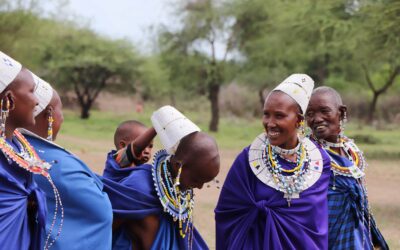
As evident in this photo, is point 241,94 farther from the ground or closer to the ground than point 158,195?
closer to the ground

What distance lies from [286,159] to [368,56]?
15.7 m

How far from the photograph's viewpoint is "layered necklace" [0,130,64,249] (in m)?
2.38

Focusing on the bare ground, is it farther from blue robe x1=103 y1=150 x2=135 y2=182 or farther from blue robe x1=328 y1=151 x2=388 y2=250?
blue robe x1=103 y1=150 x2=135 y2=182

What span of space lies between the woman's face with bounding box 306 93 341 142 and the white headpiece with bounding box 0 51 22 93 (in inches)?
80.3

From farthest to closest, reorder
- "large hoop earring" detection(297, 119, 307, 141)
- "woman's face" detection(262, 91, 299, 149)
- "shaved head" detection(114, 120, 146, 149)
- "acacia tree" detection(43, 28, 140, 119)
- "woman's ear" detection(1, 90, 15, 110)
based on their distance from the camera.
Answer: "acacia tree" detection(43, 28, 140, 119)
"shaved head" detection(114, 120, 146, 149)
"large hoop earring" detection(297, 119, 307, 141)
"woman's face" detection(262, 91, 299, 149)
"woman's ear" detection(1, 90, 15, 110)

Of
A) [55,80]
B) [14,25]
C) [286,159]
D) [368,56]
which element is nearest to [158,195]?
[286,159]

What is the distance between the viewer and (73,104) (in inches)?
1603

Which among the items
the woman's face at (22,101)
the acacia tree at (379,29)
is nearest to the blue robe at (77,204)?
the woman's face at (22,101)

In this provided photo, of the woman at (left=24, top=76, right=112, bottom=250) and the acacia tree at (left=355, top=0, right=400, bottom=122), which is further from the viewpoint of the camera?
the acacia tree at (left=355, top=0, right=400, bottom=122)

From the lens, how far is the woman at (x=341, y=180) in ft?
11.5

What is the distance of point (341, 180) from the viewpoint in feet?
11.7

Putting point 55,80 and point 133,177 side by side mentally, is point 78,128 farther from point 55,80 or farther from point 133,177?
point 133,177

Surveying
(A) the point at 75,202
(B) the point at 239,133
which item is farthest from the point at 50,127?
(B) the point at 239,133

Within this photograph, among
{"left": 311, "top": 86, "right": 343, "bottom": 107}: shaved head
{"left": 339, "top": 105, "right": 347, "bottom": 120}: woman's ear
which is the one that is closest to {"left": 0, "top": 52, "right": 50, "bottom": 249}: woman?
{"left": 311, "top": 86, "right": 343, "bottom": 107}: shaved head
